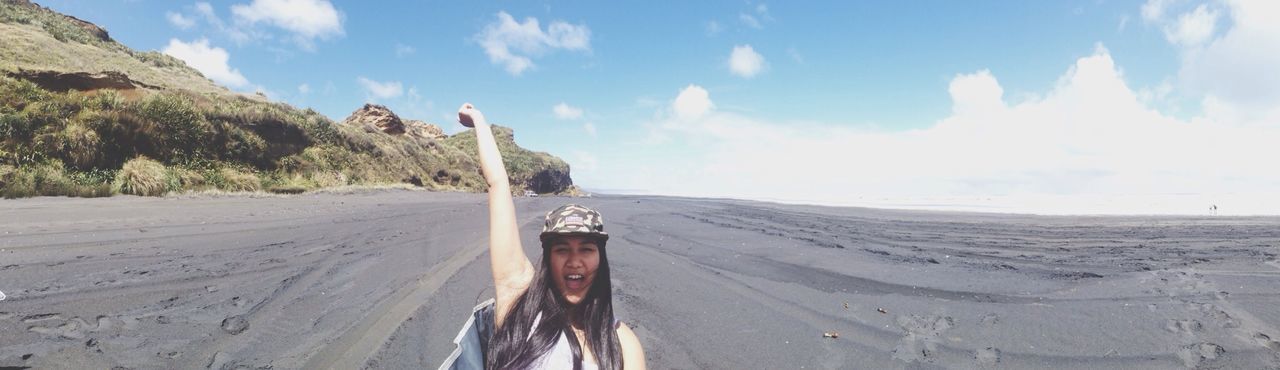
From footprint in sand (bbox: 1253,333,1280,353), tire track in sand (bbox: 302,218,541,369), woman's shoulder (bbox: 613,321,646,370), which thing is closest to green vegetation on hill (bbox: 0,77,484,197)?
tire track in sand (bbox: 302,218,541,369)

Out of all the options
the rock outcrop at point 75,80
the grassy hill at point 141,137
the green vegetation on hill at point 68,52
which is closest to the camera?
the grassy hill at point 141,137

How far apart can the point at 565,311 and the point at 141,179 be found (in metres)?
13.8

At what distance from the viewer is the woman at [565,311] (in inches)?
76.2

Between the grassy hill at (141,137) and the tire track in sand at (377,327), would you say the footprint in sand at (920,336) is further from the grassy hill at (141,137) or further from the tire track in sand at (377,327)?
the grassy hill at (141,137)

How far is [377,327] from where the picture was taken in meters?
3.82

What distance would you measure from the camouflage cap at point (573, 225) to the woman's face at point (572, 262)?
1.9 inches

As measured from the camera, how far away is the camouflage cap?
192 cm

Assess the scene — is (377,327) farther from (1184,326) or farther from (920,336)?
(1184,326)

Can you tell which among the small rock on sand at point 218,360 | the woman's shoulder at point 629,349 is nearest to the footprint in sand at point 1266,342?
the woman's shoulder at point 629,349

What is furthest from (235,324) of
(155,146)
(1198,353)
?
(155,146)

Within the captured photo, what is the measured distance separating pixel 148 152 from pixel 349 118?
25.5 metres

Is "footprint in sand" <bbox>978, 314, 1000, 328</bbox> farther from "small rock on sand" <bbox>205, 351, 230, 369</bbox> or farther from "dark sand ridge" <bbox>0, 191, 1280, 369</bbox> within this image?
"small rock on sand" <bbox>205, 351, 230, 369</bbox>

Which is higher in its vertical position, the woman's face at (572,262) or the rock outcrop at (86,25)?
the rock outcrop at (86,25)

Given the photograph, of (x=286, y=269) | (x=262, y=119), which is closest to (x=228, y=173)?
(x=262, y=119)
